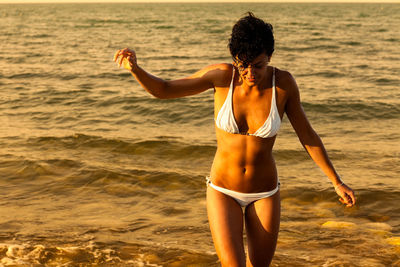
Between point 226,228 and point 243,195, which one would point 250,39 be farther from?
point 226,228

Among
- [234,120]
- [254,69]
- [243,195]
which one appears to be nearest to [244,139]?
[234,120]

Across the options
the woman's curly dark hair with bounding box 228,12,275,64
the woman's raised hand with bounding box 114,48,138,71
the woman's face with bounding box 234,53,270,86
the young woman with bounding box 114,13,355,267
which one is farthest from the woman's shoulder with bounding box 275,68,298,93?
the woman's raised hand with bounding box 114,48,138,71

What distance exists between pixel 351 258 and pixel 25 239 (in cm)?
387

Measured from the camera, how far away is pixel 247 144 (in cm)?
360

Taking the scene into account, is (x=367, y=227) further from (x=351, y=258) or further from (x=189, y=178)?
(x=189, y=178)

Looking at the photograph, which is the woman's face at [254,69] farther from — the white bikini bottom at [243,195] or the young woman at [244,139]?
the white bikini bottom at [243,195]

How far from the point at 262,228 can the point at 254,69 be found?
3.84 ft

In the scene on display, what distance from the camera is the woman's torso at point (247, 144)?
11.7 feet

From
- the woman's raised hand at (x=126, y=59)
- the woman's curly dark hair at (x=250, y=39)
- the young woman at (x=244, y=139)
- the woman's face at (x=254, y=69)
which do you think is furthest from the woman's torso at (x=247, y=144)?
the woman's raised hand at (x=126, y=59)

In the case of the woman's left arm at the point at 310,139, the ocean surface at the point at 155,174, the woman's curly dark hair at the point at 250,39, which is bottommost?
the ocean surface at the point at 155,174

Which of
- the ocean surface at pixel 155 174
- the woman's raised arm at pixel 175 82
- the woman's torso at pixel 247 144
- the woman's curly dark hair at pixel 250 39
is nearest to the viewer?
the woman's curly dark hair at pixel 250 39

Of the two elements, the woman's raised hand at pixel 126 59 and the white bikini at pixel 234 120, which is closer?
the woman's raised hand at pixel 126 59

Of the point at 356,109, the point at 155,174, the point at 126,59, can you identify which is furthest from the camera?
the point at 356,109

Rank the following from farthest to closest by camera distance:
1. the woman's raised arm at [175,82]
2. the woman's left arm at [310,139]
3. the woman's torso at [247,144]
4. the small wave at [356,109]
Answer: the small wave at [356,109]
the woman's left arm at [310,139]
the woman's torso at [247,144]
the woman's raised arm at [175,82]
